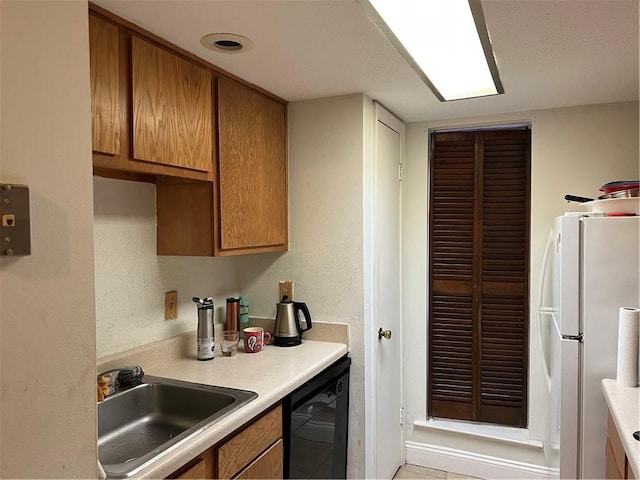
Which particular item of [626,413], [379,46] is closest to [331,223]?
[379,46]

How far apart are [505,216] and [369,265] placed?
39.2 inches

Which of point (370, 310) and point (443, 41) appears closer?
point (443, 41)

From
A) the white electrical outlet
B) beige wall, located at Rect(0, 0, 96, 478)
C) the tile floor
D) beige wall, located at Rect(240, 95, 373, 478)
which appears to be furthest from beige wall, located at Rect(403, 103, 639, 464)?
beige wall, located at Rect(0, 0, 96, 478)

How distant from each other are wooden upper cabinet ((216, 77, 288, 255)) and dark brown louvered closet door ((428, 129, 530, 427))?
107cm

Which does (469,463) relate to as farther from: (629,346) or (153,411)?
(153,411)

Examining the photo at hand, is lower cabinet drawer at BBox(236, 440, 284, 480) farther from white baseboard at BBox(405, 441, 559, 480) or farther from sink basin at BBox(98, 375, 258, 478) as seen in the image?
white baseboard at BBox(405, 441, 559, 480)

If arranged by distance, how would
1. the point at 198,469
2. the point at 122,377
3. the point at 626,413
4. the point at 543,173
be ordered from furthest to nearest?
the point at 543,173 → the point at 122,377 → the point at 626,413 → the point at 198,469

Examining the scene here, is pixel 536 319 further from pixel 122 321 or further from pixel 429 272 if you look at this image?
pixel 122 321

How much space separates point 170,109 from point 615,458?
6.68 feet

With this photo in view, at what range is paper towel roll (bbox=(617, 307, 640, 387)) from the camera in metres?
1.79

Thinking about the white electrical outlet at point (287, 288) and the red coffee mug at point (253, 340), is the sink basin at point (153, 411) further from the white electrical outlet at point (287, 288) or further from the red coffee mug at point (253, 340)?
the white electrical outlet at point (287, 288)

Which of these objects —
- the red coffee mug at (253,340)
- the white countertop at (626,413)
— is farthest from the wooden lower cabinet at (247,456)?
the white countertop at (626,413)

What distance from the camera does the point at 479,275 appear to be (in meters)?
2.87

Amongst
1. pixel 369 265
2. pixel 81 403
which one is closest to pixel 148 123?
pixel 81 403
